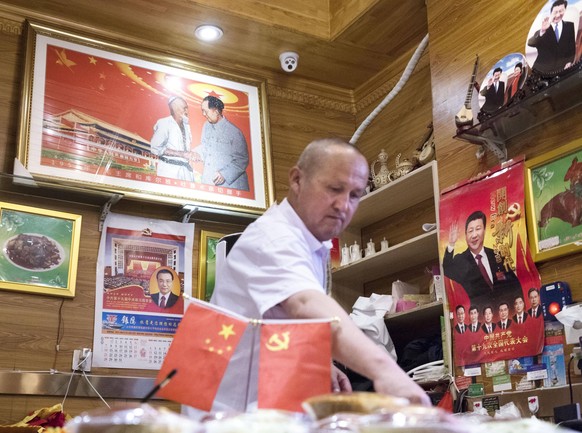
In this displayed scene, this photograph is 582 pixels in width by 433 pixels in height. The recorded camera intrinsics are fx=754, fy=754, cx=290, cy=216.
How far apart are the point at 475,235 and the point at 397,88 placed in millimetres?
1431

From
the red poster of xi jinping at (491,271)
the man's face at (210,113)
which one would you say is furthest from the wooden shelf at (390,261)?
the man's face at (210,113)

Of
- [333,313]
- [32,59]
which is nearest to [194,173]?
[32,59]

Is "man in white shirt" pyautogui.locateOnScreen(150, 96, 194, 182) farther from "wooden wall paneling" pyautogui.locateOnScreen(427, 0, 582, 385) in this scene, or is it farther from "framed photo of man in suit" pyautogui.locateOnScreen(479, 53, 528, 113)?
"framed photo of man in suit" pyautogui.locateOnScreen(479, 53, 528, 113)

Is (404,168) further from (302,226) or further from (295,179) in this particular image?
(302,226)

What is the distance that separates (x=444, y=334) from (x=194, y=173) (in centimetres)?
177

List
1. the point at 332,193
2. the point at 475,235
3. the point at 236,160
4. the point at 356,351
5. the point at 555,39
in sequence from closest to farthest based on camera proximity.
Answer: the point at 356,351 → the point at 332,193 → the point at 555,39 → the point at 475,235 → the point at 236,160

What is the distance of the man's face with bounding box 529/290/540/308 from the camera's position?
3045 millimetres

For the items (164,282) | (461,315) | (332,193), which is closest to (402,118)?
(461,315)

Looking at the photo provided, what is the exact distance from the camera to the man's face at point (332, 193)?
74.1 inches

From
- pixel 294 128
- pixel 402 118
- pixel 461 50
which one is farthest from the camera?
pixel 294 128

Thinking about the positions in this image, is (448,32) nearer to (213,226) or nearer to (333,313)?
(213,226)

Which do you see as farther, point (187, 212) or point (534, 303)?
point (187, 212)

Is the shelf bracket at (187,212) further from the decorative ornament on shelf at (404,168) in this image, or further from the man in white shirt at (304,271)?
the man in white shirt at (304,271)

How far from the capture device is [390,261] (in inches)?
168
